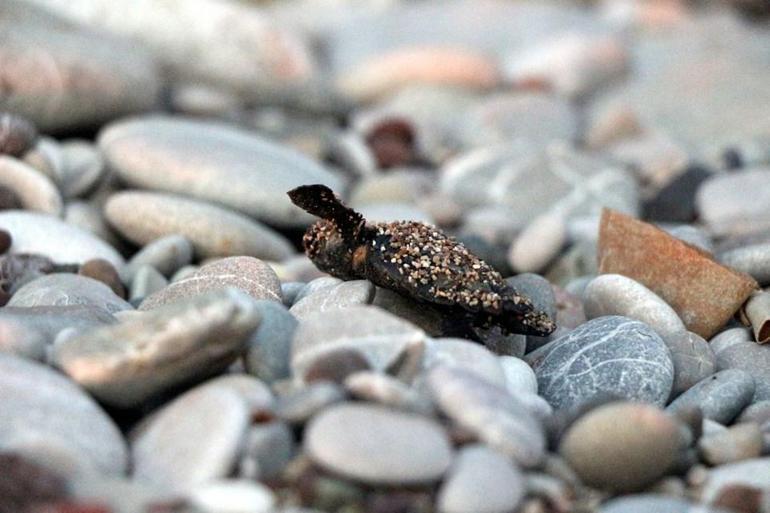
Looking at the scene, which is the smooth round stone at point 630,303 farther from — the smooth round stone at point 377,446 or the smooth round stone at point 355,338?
the smooth round stone at point 377,446

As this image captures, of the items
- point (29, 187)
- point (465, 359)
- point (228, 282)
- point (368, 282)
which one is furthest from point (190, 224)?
point (465, 359)

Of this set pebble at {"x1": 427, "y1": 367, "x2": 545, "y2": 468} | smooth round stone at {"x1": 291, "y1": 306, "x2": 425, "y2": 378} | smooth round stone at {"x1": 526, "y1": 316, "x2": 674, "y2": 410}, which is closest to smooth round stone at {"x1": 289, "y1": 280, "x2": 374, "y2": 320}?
smooth round stone at {"x1": 291, "y1": 306, "x2": 425, "y2": 378}

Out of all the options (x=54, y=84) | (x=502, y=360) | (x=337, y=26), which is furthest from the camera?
(x=337, y=26)

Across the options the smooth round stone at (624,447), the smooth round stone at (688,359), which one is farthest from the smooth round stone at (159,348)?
the smooth round stone at (688,359)

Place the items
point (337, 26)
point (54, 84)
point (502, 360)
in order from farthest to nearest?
point (337, 26) < point (54, 84) < point (502, 360)

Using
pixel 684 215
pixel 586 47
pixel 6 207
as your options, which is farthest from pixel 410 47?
pixel 6 207

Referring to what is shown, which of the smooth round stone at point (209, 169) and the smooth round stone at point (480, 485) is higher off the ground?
the smooth round stone at point (480, 485)

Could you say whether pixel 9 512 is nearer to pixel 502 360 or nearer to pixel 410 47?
pixel 502 360
